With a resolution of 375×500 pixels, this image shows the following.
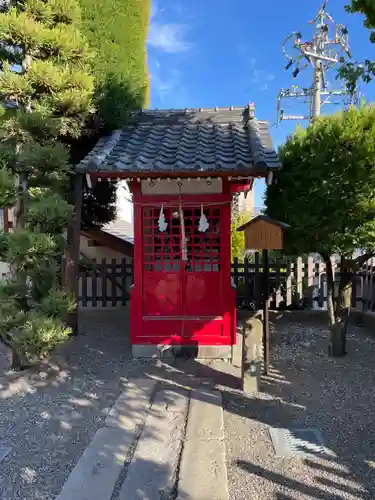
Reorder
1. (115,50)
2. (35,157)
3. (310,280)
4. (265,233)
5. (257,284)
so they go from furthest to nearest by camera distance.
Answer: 1. (310,280)
2. (257,284)
3. (115,50)
4. (265,233)
5. (35,157)

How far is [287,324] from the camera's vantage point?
9.24 m

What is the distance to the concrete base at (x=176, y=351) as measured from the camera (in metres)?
6.57

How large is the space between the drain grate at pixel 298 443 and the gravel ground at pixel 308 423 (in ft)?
0.23

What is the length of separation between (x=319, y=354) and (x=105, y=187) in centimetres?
595

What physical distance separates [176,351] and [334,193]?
11.9ft

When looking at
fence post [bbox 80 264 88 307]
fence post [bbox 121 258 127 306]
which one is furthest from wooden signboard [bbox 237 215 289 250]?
fence post [bbox 80 264 88 307]

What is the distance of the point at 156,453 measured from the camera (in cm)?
366

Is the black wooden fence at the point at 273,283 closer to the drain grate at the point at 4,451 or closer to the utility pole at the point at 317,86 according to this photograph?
the drain grate at the point at 4,451

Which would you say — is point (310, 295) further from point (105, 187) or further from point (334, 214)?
point (105, 187)

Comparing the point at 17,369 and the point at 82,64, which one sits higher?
the point at 82,64

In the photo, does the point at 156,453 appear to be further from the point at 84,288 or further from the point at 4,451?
the point at 84,288

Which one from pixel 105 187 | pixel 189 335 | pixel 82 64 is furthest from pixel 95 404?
pixel 105 187

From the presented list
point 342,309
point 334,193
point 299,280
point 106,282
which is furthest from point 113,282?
point 334,193

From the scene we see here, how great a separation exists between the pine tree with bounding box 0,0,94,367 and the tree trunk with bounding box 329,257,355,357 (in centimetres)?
443
